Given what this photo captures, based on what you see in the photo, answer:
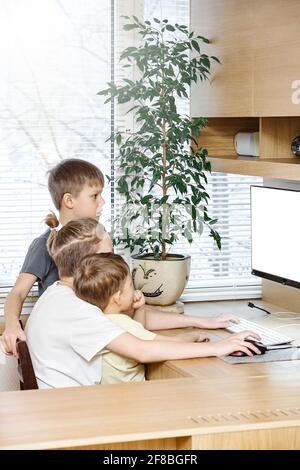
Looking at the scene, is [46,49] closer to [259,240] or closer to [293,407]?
[259,240]

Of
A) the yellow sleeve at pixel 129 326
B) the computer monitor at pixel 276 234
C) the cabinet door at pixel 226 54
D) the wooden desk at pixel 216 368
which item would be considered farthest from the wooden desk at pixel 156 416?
the cabinet door at pixel 226 54

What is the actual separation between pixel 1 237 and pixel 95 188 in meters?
0.66

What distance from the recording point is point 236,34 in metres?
3.67

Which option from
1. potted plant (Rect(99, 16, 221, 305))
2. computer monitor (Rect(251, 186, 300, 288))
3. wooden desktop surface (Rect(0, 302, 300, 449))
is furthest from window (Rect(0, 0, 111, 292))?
wooden desktop surface (Rect(0, 302, 300, 449))

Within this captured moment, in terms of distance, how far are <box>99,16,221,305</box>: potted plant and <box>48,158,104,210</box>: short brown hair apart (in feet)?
0.86

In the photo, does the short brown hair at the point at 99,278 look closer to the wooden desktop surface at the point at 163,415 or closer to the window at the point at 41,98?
the wooden desktop surface at the point at 163,415

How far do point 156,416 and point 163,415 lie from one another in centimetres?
2

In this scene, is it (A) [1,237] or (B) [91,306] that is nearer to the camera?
(B) [91,306]

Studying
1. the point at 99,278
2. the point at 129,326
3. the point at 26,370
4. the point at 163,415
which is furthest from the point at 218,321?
the point at 163,415

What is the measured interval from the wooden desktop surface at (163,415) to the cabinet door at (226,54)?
1324 millimetres

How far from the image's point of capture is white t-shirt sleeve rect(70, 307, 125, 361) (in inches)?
110

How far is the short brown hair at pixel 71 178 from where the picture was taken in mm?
3514
